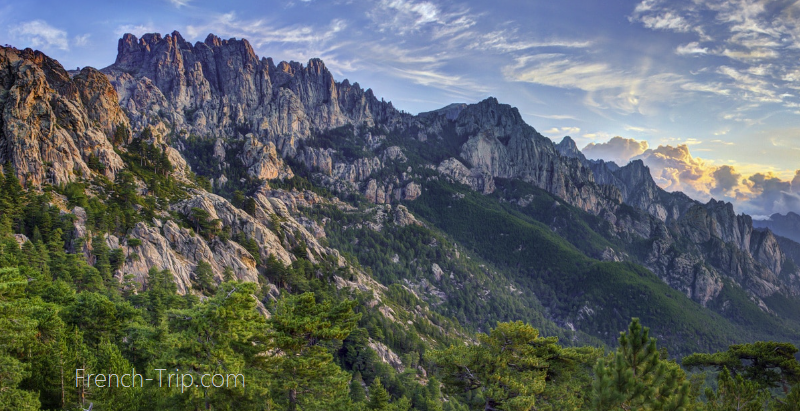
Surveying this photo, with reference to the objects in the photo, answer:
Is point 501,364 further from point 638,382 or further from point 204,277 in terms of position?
point 204,277

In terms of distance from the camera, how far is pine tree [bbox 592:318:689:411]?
16266 mm

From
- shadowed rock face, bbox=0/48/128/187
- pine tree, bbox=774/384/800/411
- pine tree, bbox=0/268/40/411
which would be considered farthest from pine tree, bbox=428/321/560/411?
shadowed rock face, bbox=0/48/128/187

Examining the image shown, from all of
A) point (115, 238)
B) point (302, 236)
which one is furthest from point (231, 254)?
point (302, 236)

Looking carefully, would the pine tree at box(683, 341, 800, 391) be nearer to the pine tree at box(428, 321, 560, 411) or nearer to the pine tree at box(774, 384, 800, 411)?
the pine tree at box(774, 384, 800, 411)

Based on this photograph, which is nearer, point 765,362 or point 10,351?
point 10,351

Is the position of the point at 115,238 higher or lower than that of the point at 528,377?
higher

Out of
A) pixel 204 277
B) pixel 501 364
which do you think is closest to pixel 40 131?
pixel 204 277

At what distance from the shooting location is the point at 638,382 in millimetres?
16344

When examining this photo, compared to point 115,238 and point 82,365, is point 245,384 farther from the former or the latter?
point 115,238

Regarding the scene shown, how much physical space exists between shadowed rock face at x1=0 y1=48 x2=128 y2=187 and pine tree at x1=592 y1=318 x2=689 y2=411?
8960 cm

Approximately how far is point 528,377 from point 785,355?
19918 mm

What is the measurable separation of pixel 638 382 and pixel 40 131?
9947 cm

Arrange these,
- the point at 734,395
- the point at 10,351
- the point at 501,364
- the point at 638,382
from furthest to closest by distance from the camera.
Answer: the point at 501,364, the point at 734,395, the point at 10,351, the point at 638,382

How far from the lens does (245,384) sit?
72.7 ft
